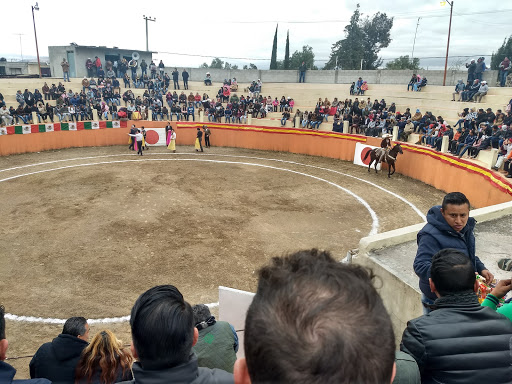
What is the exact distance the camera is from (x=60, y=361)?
133 inches

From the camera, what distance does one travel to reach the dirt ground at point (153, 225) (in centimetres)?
764

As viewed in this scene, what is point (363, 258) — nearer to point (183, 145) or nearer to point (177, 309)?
point (177, 309)

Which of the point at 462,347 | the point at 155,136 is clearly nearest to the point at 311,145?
the point at 155,136

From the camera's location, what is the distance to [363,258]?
6316 mm

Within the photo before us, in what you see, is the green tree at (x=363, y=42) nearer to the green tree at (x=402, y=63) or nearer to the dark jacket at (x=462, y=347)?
the green tree at (x=402, y=63)

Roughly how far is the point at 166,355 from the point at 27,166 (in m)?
18.9

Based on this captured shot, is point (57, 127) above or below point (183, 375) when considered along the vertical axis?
above

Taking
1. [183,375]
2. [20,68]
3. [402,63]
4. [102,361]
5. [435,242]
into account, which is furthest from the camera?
[402,63]

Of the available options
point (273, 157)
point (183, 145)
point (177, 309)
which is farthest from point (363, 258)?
point (183, 145)

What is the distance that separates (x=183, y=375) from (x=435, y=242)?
3.11 meters

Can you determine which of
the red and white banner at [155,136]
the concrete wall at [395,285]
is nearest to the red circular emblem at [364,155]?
the red and white banner at [155,136]

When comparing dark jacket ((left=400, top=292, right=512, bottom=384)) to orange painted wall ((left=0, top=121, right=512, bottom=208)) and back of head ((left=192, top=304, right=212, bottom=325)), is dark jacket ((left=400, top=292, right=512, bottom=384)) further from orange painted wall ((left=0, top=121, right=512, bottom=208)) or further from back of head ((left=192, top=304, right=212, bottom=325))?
orange painted wall ((left=0, top=121, right=512, bottom=208))

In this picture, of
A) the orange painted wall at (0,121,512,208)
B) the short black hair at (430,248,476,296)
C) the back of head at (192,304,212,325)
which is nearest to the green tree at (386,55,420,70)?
the orange painted wall at (0,121,512,208)

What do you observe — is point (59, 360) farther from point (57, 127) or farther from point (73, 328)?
point (57, 127)
